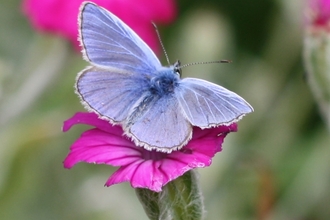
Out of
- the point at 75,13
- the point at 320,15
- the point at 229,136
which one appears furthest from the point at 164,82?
the point at 229,136

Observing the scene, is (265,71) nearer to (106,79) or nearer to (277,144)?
(277,144)

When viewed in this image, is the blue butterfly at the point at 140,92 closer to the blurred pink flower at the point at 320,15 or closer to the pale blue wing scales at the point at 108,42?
the pale blue wing scales at the point at 108,42

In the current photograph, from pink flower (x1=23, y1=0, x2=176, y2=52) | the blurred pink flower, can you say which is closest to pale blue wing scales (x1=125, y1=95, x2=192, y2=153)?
the blurred pink flower

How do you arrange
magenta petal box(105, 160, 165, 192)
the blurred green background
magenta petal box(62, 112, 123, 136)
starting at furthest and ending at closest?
1. the blurred green background
2. magenta petal box(62, 112, 123, 136)
3. magenta petal box(105, 160, 165, 192)

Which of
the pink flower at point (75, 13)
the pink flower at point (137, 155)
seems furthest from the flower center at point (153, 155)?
the pink flower at point (75, 13)

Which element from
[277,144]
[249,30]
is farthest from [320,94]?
[249,30]

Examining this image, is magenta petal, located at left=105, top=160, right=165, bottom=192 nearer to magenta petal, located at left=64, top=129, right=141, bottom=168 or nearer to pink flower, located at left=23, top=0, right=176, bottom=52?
magenta petal, located at left=64, top=129, right=141, bottom=168
